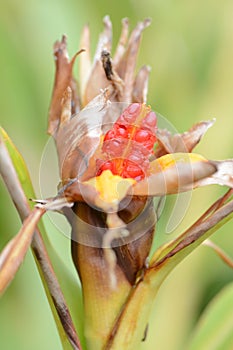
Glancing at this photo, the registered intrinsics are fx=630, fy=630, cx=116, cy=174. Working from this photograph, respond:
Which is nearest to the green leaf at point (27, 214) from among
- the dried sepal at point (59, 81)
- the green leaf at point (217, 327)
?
the dried sepal at point (59, 81)

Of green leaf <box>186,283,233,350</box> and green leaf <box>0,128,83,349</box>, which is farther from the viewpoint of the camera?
green leaf <box>186,283,233,350</box>

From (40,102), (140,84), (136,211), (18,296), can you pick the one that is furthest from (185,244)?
(40,102)

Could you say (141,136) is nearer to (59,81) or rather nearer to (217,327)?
(59,81)

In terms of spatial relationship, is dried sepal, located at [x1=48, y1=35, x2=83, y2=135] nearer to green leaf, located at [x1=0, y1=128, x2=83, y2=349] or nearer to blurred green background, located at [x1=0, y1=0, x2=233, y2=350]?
green leaf, located at [x1=0, y1=128, x2=83, y2=349]

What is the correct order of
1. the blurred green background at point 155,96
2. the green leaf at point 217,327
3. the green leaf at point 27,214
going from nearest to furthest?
the green leaf at point 27,214
the green leaf at point 217,327
the blurred green background at point 155,96

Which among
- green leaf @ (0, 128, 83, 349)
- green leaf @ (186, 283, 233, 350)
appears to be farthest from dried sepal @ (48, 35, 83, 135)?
green leaf @ (186, 283, 233, 350)

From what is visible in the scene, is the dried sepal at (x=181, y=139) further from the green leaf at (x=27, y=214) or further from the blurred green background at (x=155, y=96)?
the blurred green background at (x=155, y=96)
